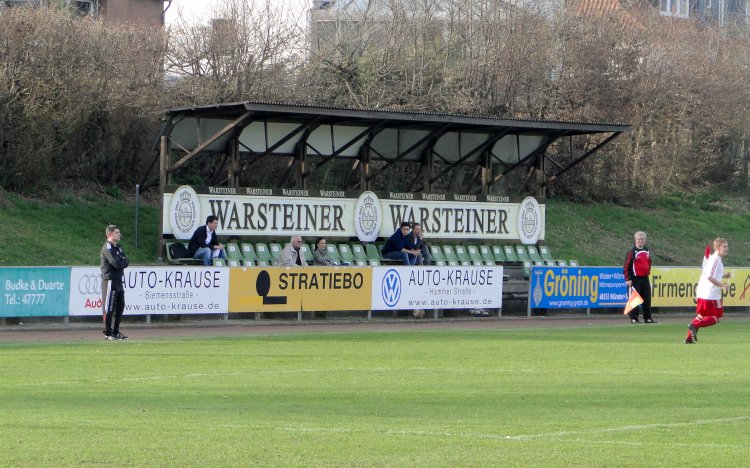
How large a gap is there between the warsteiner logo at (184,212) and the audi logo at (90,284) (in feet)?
16.0

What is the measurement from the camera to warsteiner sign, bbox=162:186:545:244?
2756 centimetres

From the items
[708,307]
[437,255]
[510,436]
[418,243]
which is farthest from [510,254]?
[510,436]

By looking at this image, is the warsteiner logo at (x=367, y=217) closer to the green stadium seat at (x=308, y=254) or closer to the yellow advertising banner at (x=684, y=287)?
the green stadium seat at (x=308, y=254)

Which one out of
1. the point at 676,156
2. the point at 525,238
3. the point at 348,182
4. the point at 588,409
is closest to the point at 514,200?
the point at 525,238

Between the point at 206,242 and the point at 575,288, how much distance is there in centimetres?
934

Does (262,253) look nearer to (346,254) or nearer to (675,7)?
(346,254)

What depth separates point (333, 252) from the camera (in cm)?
2914

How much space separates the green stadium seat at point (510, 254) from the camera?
32.5 m

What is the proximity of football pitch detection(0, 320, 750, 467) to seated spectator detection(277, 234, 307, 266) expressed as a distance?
17.3ft

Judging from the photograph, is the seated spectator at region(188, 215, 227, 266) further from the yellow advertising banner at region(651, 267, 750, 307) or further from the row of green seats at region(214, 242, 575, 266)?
the yellow advertising banner at region(651, 267, 750, 307)

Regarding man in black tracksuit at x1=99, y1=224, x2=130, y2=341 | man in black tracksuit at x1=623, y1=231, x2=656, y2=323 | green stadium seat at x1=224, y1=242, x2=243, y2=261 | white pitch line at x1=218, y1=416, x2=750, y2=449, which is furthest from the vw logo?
white pitch line at x1=218, y1=416, x2=750, y2=449

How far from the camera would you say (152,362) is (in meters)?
16.6

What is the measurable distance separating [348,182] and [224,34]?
707 cm

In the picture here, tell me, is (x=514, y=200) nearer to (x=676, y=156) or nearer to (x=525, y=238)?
(x=525, y=238)
